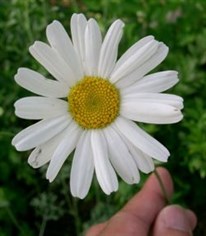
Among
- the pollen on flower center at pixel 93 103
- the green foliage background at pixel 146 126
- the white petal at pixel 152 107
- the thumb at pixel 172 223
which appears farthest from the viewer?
the green foliage background at pixel 146 126

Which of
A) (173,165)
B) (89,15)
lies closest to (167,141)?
(173,165)

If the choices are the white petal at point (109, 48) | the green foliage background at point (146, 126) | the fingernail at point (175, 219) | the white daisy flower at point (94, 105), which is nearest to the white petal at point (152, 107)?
the white daisy flower at point (94, 105)

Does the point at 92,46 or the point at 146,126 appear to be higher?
the point at 92,46

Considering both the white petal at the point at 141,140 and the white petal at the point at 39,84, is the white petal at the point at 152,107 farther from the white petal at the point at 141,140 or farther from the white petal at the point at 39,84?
the white petal at the point at 39,84

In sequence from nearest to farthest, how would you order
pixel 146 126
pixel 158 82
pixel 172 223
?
pixel 158 82 → pixel 172 223 → pixel 146 126

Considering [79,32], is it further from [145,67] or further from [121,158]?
[121,158]

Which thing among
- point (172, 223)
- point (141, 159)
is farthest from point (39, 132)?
point (172, 223)

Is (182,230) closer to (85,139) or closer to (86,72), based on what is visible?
(85,139)

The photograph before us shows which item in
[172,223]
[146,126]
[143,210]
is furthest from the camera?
[146,126]
